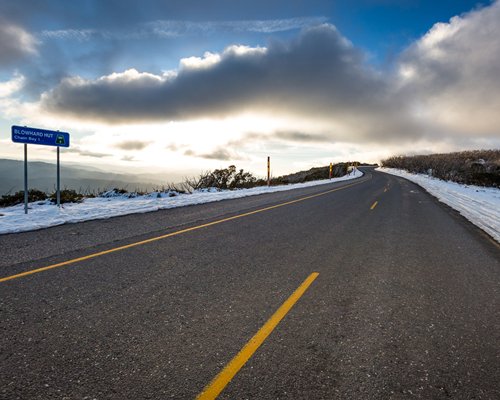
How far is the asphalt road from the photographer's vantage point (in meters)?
2.46

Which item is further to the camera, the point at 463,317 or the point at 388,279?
the point at 388,279

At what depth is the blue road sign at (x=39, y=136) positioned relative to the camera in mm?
9094

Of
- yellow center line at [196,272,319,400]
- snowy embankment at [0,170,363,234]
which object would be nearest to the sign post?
snowy embankment at [0,170,363,234]

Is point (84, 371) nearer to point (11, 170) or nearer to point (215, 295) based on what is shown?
point (215, 295)

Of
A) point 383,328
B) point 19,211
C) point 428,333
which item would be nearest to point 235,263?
point 383,328

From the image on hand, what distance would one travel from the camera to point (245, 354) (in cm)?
278

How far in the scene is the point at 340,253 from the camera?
608cm

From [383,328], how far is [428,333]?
438 mm

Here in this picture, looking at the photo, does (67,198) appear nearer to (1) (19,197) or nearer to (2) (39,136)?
(1) (19,197)

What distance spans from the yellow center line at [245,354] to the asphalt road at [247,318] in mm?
40

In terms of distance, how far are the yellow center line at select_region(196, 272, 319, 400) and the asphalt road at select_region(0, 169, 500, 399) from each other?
0.04 m

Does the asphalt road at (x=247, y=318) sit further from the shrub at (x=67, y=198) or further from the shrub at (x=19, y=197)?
the shrub at (x=19, y=197)

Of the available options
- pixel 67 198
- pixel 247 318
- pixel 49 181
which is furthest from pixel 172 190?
pixel 49 181

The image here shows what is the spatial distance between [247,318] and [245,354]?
66 cm
